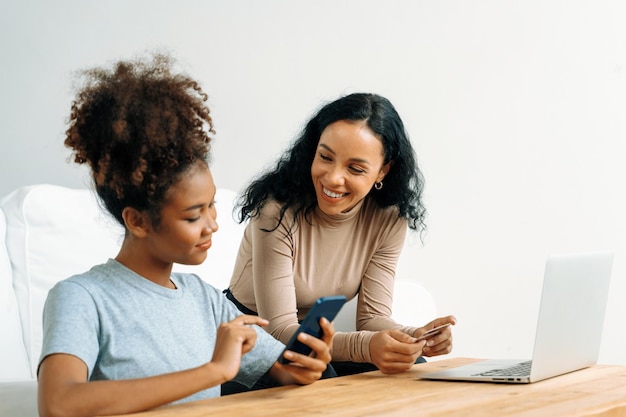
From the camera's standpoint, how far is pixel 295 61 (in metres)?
2.94

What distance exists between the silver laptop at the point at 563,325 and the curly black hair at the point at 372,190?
48 cm

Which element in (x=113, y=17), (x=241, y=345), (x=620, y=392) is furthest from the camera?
(x=113, y=17)

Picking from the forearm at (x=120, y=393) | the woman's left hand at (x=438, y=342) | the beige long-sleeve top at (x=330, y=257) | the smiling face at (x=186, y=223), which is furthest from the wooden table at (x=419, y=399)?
the beige long-sleeve top at (x=330, y=257)

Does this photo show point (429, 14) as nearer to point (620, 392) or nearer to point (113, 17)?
point (113, 17)

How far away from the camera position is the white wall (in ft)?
9.58

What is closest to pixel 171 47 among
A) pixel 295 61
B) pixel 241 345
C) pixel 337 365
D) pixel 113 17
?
pixel 113 17

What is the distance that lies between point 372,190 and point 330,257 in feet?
0.63

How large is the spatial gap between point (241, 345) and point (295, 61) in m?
1.78

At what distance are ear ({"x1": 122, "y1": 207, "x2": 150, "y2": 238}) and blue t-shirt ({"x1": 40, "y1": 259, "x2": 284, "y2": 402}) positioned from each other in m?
0.07

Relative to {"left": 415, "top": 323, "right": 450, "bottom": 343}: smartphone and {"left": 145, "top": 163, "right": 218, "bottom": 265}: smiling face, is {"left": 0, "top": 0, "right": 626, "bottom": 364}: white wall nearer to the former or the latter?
{"left": 415, "top": 323, "right": 450, "bottom": 343}: smartphone

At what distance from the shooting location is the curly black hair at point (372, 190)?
200cm

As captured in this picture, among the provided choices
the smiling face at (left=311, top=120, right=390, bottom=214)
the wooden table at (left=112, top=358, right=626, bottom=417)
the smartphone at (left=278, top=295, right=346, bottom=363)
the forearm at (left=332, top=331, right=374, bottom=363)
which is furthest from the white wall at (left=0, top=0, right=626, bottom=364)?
the smartphone at (left=278, top=295, right=346, bottom=363)

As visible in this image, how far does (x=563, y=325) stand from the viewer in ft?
5.25

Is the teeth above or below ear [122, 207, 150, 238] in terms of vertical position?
above
